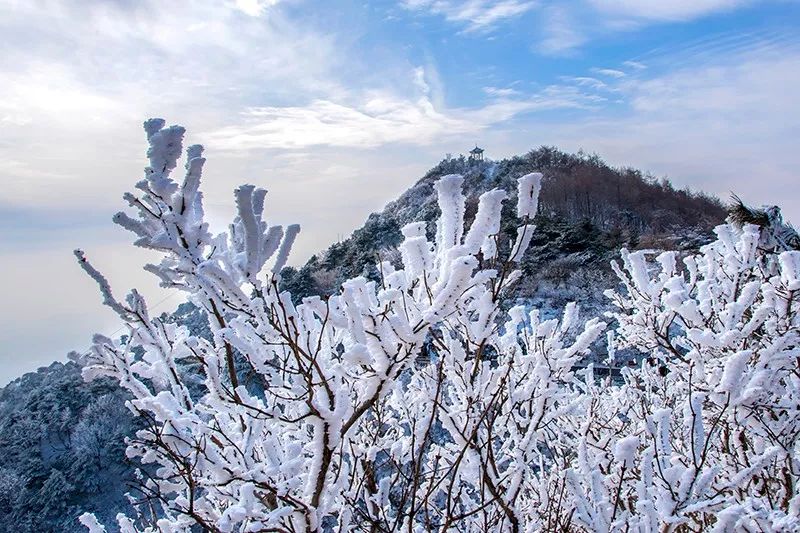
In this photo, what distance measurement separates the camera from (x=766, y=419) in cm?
361

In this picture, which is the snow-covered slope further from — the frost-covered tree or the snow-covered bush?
the snow-covered bush

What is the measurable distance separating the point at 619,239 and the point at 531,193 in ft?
73.9

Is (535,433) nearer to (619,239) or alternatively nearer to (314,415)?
(314,415)

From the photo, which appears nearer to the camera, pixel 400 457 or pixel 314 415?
pixel 314 415

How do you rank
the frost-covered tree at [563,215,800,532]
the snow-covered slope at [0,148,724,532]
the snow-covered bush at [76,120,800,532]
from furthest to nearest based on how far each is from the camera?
the snow-covered slope at [0,148,724,532] → the frost-covered tree at [563,215,800,532] → the snow-covered bush at [76,120,800,532]

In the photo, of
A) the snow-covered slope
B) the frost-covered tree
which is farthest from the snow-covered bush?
the snow-covered slope

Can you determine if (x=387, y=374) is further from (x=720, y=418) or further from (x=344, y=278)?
(x=344, y=278)

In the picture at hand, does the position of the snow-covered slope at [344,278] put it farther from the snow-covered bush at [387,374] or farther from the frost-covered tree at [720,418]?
the snow-covered bush at [387,374]

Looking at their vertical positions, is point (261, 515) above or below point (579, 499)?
above

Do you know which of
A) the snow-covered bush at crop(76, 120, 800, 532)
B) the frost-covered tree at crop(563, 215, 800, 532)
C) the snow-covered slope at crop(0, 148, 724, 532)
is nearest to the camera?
the snow-covered bush at crop(76, 120, 800, 532)

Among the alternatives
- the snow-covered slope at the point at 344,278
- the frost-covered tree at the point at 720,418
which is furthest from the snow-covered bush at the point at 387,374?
the snow-covered slope at the point at 344,278

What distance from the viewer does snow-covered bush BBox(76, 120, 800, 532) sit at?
1576 millimetres

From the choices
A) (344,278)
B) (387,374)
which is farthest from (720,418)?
(344,278)

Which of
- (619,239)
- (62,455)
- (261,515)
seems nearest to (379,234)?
(619,239)
